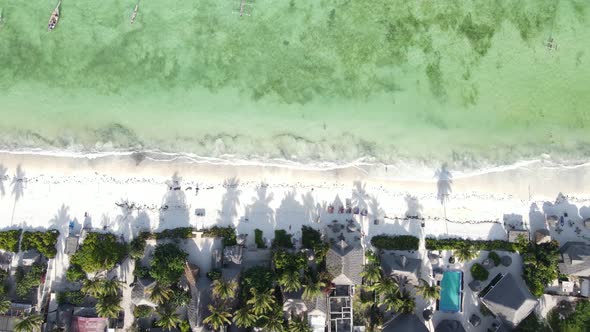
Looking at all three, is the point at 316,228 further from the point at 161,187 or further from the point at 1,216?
the point at 1,216

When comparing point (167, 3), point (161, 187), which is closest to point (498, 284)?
point (161, 187)

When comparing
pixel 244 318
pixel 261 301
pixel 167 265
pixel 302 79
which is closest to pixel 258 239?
pixel 261 301

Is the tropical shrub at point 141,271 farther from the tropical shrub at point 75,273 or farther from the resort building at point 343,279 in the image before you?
the resort building at point 343,279

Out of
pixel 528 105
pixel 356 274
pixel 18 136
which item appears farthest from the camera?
pixel 528 105

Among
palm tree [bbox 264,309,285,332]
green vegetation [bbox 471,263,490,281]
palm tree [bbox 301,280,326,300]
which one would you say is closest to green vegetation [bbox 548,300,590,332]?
green vegetation [bbox 471,263,490,281]

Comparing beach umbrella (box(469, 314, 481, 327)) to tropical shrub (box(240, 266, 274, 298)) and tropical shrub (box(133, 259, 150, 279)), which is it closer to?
tropical shrub (box(240, 266, 274, 298))

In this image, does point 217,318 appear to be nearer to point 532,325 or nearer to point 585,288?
point 532,325
